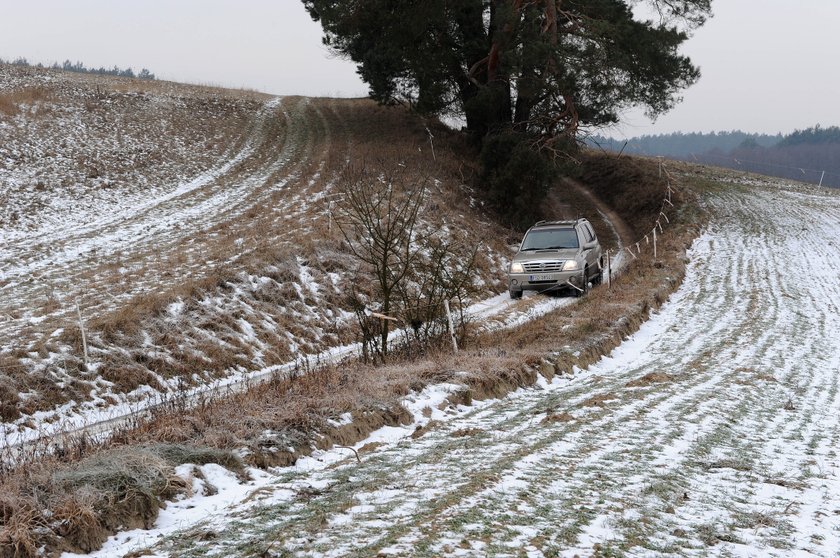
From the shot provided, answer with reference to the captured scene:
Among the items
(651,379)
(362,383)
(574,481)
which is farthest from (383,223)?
(574,481)

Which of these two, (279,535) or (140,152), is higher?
(140,152)

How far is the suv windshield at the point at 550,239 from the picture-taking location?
66.6 ft

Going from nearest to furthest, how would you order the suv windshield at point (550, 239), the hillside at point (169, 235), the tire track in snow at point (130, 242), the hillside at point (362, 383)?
the hillside at point (362, 383)
the hillside at point (169, 235)
the tire track in snow at point (130, 242)
the suv windshield at point (550, 239)

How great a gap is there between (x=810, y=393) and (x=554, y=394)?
12.7ft

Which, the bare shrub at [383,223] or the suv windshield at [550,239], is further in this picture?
the suv windshield at [550,239]

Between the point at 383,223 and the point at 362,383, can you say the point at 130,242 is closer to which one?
the point at 383,223

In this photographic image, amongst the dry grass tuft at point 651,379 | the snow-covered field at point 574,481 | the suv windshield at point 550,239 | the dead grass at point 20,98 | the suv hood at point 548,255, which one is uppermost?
the dead grass at point 20,98

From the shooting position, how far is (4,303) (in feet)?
50.0

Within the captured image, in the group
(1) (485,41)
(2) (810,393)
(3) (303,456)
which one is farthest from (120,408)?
(1) (485,41)

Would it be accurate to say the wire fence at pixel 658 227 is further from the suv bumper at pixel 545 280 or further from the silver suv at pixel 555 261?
the suv bumper at pixel 545 280

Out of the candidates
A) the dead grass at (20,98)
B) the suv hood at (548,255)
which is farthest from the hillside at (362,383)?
the dead grass at (20,98)

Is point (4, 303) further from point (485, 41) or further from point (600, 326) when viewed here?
point (485, 41)

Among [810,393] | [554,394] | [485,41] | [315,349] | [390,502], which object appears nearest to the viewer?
[390,502]

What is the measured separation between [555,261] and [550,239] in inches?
43.3
